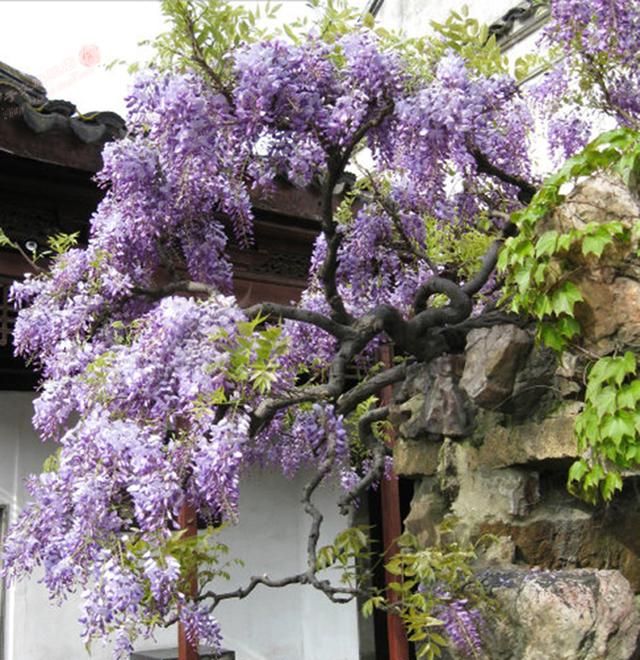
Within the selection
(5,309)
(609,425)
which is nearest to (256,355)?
(609,425)

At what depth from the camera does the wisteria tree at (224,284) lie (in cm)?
280

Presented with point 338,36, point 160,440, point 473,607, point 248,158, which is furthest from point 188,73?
point 473,607

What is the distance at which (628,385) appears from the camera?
283cm

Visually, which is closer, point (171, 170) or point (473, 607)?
point (473, 607)

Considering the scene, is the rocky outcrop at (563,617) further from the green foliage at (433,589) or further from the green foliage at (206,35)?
the green foliage at (206,35)

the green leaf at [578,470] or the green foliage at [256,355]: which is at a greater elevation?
the green foliage at [256,355]

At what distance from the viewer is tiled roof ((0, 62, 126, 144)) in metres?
4.76

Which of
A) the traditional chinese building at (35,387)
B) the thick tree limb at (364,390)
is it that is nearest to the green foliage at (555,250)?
the thick tree limb at (364,390)

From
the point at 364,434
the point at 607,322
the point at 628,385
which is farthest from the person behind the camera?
the point at 364,434

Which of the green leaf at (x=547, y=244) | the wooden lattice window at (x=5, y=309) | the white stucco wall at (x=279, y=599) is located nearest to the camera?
the green leaf at (x=547, y=244)

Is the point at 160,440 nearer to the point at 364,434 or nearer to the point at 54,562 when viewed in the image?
the point at 54,562

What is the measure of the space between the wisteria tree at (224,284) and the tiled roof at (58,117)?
136 centimetres

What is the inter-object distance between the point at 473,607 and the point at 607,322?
3.62 feet

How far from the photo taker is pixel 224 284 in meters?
3.97
